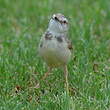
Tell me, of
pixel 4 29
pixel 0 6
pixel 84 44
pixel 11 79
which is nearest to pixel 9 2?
pixel 0 6

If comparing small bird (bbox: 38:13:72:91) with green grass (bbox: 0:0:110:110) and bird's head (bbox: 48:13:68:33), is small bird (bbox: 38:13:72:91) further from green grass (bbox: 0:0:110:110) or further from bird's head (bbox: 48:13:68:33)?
green grass (bbox: 0:0:110:110)

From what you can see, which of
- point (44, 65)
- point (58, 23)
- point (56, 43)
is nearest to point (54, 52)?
point (56, 43)

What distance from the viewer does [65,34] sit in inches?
241

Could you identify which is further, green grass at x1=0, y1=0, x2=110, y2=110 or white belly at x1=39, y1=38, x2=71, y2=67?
white belly at x1=39, y1=38, x2=71, y2=67

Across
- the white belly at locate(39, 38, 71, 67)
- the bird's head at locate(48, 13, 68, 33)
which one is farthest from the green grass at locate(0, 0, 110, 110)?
the bird's head at locate(48, 13, 68, 33)

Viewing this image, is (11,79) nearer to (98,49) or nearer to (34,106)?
(34,106)

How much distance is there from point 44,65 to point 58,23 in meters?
0.94

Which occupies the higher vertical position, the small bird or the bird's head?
the bird's head

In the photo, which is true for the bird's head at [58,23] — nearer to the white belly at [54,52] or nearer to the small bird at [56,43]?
the small bird at [56,43]

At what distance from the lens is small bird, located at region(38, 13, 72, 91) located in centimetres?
590

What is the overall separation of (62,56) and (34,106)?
81cm

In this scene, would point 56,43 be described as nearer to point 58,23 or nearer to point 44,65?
point 58,23

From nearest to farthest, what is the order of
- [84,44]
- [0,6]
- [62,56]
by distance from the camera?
1. [62,56]
2. [84,44]
3. [0,6]

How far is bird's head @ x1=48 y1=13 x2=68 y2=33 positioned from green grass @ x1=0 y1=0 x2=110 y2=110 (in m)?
0.63
